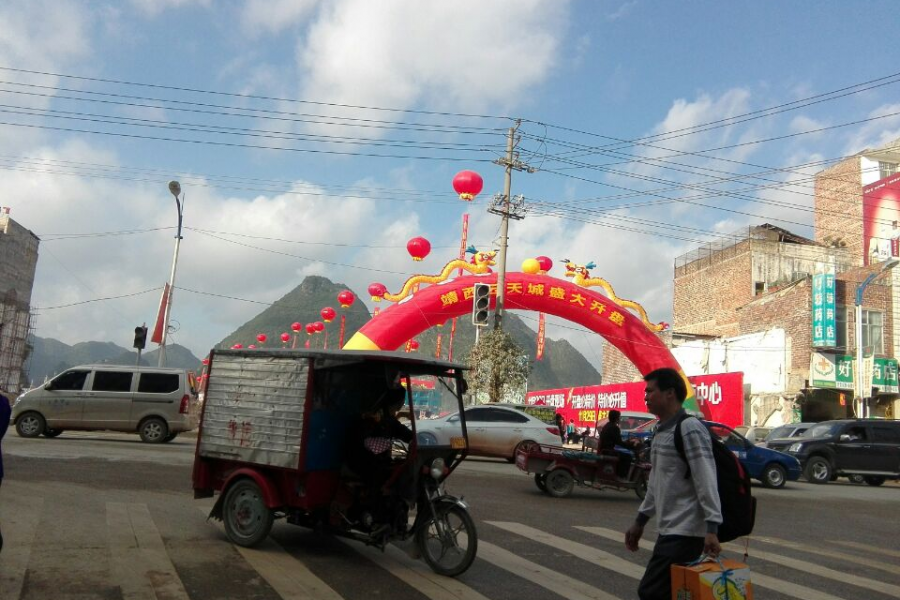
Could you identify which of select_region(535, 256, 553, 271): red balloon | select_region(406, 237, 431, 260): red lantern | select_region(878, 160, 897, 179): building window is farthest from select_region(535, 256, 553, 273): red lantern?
select_region(878, 160, 897, 179): building window

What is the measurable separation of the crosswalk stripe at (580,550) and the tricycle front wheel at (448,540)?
162cm

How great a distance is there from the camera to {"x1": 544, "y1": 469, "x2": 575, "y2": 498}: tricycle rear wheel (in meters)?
13.2

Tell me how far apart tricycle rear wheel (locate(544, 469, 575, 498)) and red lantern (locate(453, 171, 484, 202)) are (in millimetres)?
9608

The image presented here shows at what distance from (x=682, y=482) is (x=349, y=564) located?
3.81m

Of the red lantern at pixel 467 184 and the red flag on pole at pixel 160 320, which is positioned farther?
the red flag on pole at pixel 160 320

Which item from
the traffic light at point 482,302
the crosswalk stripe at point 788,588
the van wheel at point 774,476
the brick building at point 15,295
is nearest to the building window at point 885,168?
the van wheel at point 774,476

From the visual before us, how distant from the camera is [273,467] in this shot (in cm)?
707

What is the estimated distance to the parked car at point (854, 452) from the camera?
2038 centimetres

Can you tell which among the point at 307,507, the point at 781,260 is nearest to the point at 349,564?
the point at 307,507

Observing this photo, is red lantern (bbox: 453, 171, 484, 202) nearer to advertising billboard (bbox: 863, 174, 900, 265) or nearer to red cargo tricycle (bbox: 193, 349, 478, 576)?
red cargo tricycle (bbox: 193, 349, 478, 576)

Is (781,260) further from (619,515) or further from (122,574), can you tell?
(122,574)

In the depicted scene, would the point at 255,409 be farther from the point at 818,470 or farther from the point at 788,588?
the point at 818,470

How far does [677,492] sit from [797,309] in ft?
110

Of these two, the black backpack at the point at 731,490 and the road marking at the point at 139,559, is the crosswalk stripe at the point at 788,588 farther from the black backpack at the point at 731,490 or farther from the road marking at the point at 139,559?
the road marking at the point at 139,559
